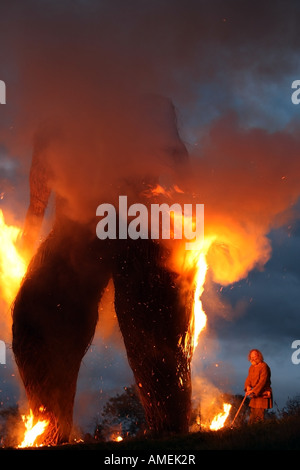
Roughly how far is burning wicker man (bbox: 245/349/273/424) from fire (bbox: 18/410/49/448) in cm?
344

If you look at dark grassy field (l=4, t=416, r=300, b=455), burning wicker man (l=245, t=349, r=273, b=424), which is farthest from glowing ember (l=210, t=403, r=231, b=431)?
dark grassy field (l=4, t=416, r=300, b=455)

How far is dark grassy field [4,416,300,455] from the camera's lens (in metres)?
5.90

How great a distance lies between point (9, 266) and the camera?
964cm

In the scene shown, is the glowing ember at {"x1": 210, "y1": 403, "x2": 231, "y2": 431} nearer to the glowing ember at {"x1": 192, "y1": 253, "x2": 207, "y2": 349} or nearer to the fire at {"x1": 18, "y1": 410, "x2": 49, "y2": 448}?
the glowing ember at {"x1": 192, "y1": 253, "x2": 207, "y2": 349}

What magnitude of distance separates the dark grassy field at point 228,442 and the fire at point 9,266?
10.3 feet

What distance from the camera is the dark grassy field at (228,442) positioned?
5.90m

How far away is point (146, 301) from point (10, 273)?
94.7 inches

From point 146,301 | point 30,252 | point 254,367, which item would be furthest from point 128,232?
point 254,367

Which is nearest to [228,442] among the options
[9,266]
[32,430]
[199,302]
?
[32,430]

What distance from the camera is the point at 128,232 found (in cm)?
932

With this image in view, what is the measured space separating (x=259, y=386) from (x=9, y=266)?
469 cm

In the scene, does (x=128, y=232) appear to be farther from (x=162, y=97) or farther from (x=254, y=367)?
(x=254, y=367)

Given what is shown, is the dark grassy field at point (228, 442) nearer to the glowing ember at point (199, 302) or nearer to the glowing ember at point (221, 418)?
the glowing ember at point (221, 418)
